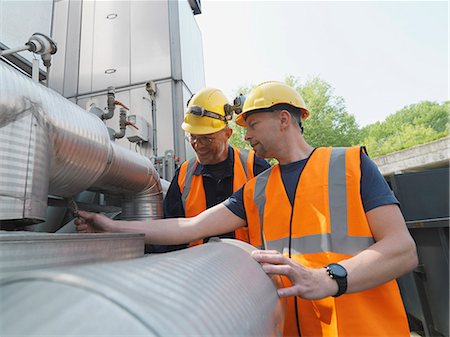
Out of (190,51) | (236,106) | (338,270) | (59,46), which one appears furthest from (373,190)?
(59,46)

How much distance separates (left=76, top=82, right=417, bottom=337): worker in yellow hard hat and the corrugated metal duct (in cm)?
45

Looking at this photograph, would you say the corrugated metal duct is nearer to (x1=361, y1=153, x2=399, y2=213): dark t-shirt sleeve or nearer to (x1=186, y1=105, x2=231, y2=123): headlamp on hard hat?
(x1=361, y1=153, x2=399, y2=213): dark t-shirt sleeve

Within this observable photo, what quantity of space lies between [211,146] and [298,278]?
56.5 inches

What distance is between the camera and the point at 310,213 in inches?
55.7

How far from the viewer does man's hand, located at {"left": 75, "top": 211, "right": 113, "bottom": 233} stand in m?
1.76

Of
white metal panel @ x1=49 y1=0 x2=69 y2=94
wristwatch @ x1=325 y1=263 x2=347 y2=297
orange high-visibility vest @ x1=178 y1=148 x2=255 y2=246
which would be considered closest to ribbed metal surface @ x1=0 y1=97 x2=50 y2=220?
wristwatch @ x1=325 y1=263 x2=347 y2=297

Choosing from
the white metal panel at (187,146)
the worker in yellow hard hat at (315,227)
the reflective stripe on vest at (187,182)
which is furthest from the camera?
the white metal panel at (187,146)

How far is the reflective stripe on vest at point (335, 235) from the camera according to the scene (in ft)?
4.32

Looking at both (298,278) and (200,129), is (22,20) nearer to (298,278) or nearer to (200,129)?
(200,129)

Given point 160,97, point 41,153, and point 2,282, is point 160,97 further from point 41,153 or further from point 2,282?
point 2,282

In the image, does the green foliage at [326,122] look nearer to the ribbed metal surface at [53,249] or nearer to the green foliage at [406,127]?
the green foliage at [406,127]

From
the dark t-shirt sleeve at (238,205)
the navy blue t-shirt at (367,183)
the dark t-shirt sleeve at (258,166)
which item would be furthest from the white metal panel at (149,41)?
the navy blue t-shirt at (367,183)

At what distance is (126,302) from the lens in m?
0.47

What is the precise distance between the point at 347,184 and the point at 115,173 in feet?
4.34
